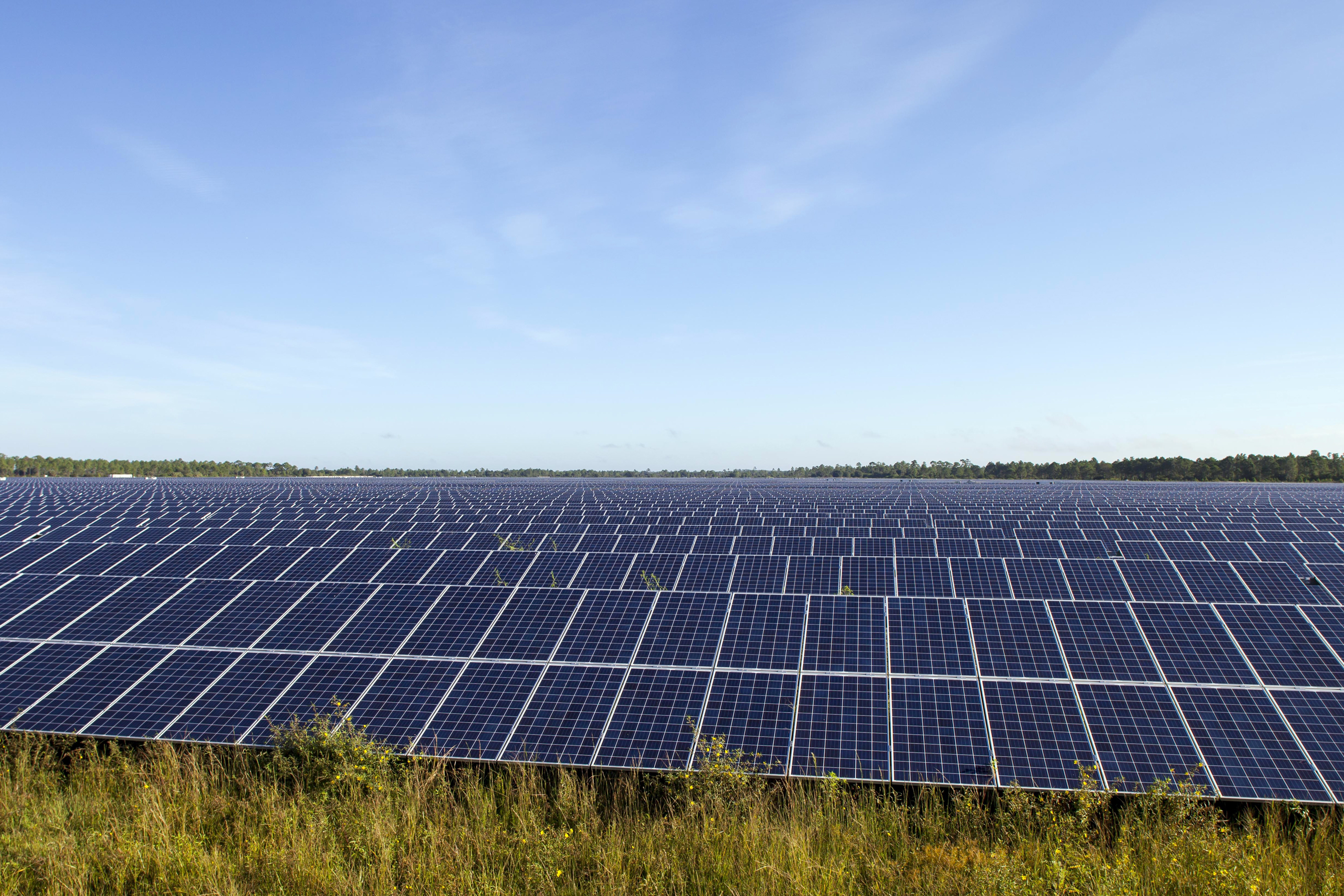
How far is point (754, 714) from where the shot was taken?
11.0 m

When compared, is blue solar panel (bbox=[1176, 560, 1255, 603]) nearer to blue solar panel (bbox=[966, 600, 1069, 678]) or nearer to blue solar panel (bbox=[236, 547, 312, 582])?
blue solar panel (bbox=[966, 600, 1069, 678])

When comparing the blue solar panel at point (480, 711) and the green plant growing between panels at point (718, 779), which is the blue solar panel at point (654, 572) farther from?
the green plant growing between panels at point (718, 779)

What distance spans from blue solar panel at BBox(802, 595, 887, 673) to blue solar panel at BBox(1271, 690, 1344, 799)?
18.9 feet

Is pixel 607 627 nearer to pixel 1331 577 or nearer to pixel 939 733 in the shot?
pixel 939 733

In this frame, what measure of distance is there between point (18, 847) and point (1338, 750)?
1685 centimetres

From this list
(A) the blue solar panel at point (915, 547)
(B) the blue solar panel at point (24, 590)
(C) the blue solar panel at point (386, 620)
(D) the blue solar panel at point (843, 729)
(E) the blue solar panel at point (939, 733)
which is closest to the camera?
(E) the blue solar panel at point (939, 733)

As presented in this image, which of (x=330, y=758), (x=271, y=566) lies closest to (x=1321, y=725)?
(x=330, y=758)

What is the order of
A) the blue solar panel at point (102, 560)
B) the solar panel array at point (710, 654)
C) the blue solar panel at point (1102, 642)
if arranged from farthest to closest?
the blue solar panel at point (102, 560), the blue solar panel at point (1102, 642), the solar panel array at point (710, 654)

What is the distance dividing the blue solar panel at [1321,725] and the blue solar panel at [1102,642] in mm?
1679

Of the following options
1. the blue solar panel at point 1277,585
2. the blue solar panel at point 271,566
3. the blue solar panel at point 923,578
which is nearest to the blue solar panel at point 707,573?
the blue solar panel at point 923,578

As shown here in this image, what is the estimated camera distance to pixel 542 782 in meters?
9.97

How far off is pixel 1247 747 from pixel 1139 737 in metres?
1.37

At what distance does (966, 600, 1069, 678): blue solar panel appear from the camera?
1183 cm

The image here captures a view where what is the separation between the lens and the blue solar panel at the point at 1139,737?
30.7 ft
